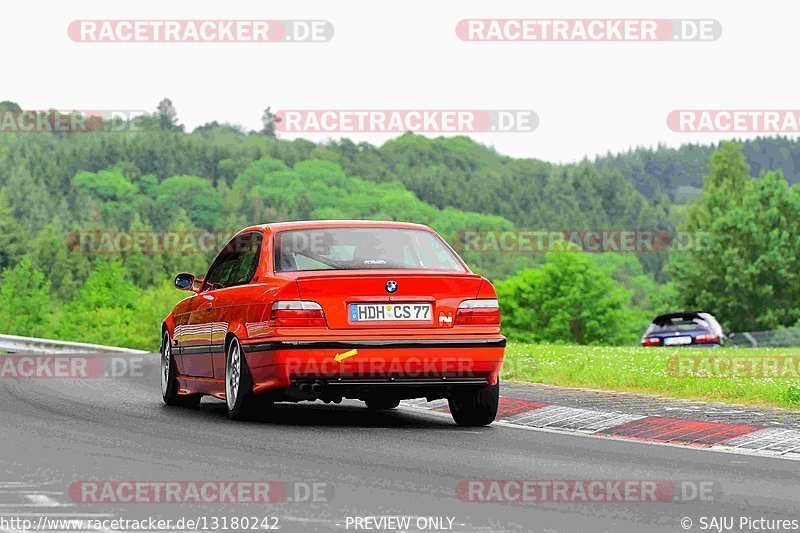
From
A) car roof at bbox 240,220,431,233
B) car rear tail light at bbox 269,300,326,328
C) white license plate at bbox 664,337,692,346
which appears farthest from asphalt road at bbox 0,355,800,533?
white license plate at bbox 664,337,692,346

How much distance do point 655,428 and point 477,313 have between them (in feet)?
5.76

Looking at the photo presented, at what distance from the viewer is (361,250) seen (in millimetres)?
12516

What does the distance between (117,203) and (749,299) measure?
122 meters

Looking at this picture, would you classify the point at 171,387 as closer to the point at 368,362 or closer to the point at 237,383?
the point at 237,383

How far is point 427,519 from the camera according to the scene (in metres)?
7.19

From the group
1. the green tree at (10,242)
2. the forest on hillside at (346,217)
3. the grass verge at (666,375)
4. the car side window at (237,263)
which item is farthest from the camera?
the green tree at (10,242)

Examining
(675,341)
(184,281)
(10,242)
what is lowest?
(675,341)

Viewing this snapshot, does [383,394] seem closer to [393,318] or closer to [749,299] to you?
[393,318]

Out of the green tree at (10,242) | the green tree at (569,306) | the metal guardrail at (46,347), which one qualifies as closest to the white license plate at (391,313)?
the metal guardrail at (46,347)

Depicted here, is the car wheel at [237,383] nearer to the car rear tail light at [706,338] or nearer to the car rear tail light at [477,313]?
Result: the car rear tail light at [477,313]

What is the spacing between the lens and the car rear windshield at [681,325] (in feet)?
113

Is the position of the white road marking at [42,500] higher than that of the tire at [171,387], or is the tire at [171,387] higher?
the tire at [171,387]

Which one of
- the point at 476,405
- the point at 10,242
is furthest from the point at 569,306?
the point at 476,405

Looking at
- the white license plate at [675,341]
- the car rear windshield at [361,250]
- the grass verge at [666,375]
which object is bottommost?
the white license plate at [675,341]
